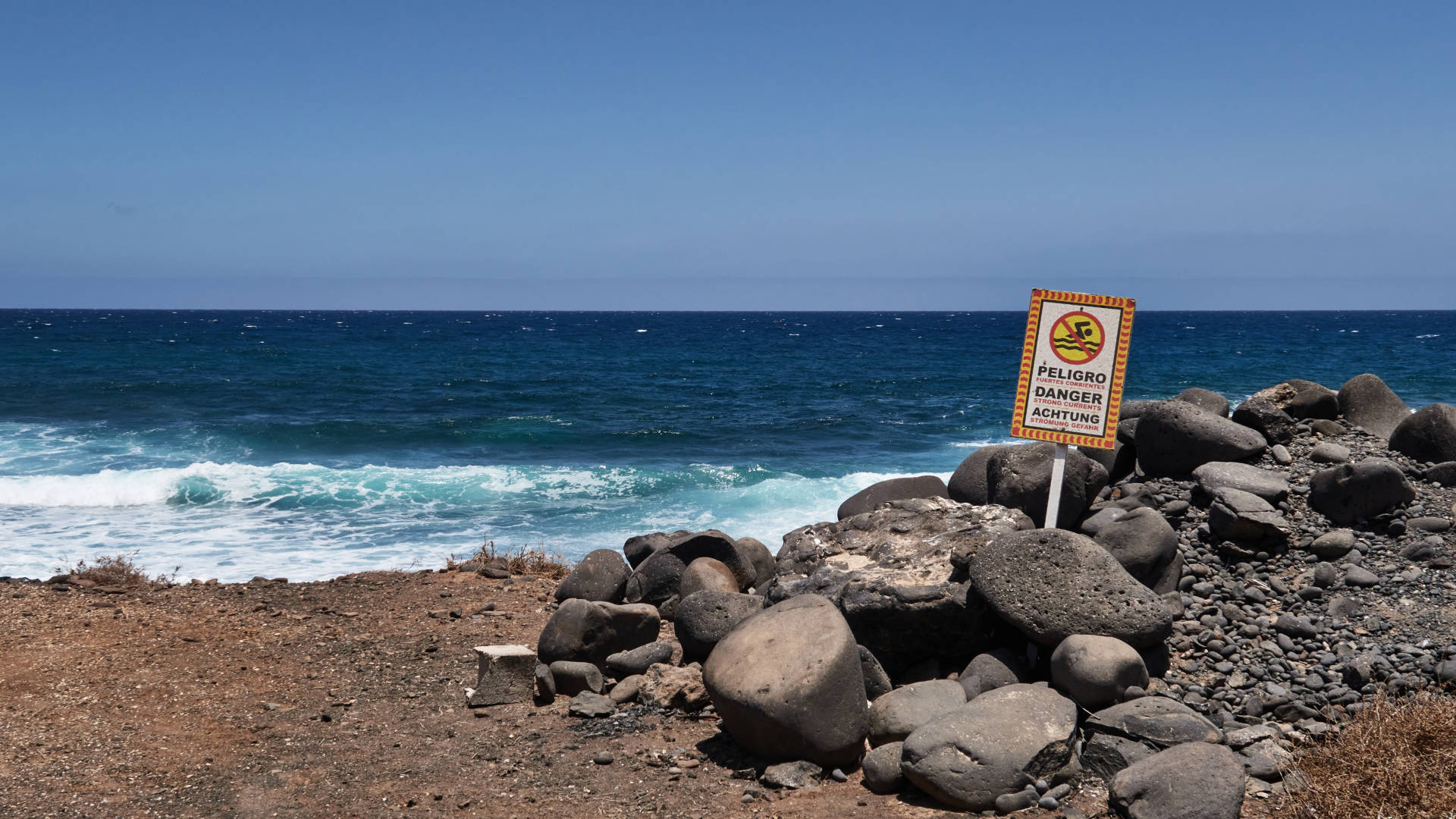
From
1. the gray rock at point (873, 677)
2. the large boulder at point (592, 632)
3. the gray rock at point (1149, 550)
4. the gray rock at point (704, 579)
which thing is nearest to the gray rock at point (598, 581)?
the gray rock at point (704, 579)

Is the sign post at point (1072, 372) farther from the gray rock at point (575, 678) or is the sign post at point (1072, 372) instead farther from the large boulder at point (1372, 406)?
the large boulder at point (1372, 406)

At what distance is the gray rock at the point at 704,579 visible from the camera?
8547mm

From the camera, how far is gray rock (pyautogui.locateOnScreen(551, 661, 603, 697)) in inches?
284

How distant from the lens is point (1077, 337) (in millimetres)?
7172

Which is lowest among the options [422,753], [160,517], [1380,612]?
[160,517]

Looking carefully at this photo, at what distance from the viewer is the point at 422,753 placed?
6188mm

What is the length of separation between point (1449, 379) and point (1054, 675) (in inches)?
1641

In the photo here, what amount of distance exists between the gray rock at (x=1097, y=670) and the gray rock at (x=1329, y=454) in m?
3.70

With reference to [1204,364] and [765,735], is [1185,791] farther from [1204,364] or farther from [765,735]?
[1204,364]

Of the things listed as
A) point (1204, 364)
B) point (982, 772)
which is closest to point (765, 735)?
point (982, 772)

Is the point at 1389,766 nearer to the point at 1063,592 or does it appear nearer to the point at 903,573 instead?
the point at 1063,592

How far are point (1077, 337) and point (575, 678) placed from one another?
440 centimetres

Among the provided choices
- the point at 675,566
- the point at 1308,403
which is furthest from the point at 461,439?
the point at 1308,403

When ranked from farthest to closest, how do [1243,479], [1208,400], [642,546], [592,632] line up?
1. [642,546]
2. [1208,400]
3. [1243,479]
4. [592,632]
